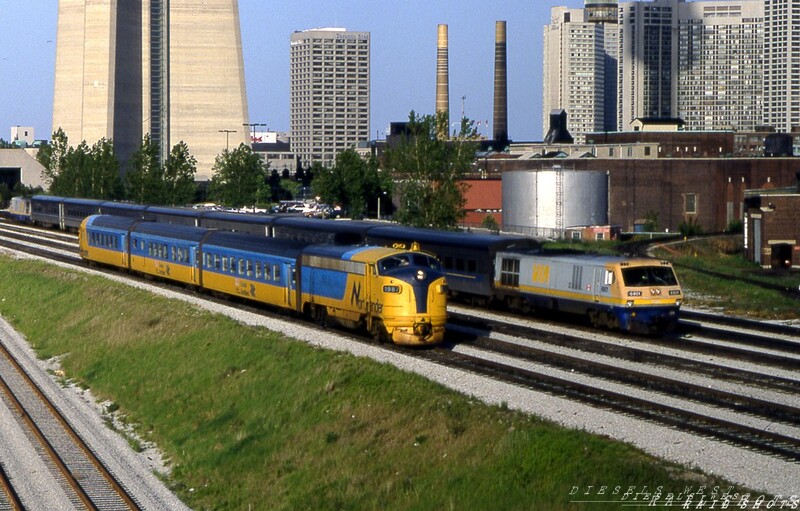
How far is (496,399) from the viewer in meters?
24.0

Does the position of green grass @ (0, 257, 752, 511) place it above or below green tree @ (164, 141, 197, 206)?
below

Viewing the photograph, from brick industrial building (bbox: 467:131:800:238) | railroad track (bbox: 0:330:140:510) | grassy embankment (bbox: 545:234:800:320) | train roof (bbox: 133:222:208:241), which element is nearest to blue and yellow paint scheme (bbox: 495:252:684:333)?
grassy embankment (bbox: 545:234:800:320)

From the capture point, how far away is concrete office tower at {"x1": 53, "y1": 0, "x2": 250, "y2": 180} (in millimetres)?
162625

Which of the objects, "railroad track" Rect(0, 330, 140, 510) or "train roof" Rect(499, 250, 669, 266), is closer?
"railroad track" Rect(0, 330, 140, 510)

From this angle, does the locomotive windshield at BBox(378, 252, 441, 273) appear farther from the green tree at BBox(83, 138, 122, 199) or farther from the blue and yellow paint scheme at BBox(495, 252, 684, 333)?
the green tree at BBox(83, 138, 122, 199)

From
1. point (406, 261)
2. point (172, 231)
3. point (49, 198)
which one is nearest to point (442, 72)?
point (49, 198)

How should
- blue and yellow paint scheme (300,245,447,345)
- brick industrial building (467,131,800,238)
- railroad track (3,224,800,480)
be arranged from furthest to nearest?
brick industrial building (467,131,800,238)
blue and yellow paint scheme (300,245,447,345)
railroad track (3,224,800,480)

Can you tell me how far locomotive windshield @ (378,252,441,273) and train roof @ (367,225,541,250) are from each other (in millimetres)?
7752

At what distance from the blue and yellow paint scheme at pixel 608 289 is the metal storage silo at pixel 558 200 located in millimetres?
50074

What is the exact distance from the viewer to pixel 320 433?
23984 mm

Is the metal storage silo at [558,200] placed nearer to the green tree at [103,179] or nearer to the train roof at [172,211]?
the train roof at [172,211]

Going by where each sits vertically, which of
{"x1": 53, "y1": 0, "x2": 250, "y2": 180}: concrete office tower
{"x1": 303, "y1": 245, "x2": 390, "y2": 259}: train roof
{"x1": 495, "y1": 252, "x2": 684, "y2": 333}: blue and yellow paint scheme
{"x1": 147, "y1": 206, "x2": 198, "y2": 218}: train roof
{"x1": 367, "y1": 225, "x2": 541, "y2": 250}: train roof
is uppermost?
{"x1": 53, "y1": 0, "x2": 250, "y2": 180}: concrete office tower

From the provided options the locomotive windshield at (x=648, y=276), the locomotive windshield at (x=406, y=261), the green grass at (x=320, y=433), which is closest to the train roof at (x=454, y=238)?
the locomotive windshield at (x=648, y=276)

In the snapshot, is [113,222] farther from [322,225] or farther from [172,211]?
[322,225]
